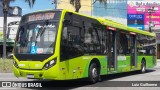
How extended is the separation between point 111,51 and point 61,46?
Result: 5.45 m

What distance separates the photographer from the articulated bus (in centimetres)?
1362

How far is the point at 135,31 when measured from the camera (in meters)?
22.8

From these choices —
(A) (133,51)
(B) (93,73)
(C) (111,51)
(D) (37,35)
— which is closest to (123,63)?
(C) (111,51)

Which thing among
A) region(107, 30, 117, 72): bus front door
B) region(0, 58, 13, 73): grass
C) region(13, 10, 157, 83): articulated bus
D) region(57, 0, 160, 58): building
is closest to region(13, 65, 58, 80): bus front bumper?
region(13, 10, 157, 83): articulated bus

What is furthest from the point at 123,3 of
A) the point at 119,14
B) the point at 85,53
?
the point at 85,53

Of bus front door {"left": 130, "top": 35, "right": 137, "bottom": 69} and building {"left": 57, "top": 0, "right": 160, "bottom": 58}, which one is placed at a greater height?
building {"left": 57, "top": 0, "right": 160, "bottom": 58}

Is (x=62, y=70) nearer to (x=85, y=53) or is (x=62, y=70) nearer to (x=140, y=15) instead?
(x=85, y=53)

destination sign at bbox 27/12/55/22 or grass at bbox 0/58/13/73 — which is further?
grass at bbox 0/58/13/73

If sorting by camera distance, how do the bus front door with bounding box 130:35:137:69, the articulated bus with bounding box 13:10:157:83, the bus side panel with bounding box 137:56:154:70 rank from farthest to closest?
the bus side panel with bounding box 137:56:154:70
the bus front door with bounding box 130:35:137:69
the articulated bus with bounding box 13:10:157:83

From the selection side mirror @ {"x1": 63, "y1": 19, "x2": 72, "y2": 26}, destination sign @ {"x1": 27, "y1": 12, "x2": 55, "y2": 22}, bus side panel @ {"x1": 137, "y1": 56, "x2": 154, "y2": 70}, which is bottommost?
bus side panel @ {"x1": 137, "y1": 56, "x2": 154, "y2": 70}

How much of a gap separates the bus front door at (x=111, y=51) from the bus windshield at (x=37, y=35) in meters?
4.77

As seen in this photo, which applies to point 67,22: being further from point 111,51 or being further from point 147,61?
point 147,61

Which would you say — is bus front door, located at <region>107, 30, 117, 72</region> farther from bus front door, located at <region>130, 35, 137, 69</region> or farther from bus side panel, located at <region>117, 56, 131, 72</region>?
bus front door, located at <region>130, 35, 137, 69</region>

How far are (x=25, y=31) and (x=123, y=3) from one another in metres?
44.1
